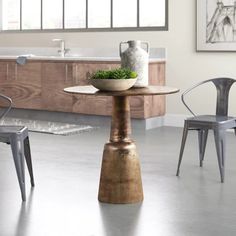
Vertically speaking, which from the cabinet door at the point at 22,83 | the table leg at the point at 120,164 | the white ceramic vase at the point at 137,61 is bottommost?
the table leg at the point at 120,164

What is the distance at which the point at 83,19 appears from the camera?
341 inches

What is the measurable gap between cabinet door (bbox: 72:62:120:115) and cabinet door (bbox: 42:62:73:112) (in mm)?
97

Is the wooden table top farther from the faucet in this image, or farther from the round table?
the faucet

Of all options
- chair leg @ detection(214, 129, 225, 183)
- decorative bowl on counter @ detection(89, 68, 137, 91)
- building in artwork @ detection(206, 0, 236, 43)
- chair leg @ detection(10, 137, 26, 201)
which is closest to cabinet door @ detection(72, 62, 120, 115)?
building in artwork @ detection(206, 0, 236, 43)

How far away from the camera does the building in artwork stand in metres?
7.25

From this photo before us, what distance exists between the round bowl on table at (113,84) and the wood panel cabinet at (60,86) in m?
3.48

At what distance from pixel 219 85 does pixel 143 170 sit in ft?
3.14

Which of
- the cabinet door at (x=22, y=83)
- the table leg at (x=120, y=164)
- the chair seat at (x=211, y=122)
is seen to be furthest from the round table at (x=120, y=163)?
the cabinet door at (x=22, y=83)

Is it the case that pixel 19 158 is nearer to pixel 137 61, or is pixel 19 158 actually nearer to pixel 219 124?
pixel 137 61

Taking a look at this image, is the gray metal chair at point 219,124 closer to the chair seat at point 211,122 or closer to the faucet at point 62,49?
the chair seat at point 211,122

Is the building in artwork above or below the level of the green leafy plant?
above

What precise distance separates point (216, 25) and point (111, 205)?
3922 mm

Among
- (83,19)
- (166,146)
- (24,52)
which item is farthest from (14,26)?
(166,146)

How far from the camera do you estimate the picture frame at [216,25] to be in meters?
7.27
